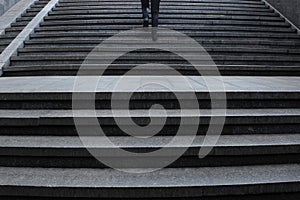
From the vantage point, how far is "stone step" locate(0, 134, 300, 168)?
353cm

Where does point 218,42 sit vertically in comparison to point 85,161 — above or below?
above

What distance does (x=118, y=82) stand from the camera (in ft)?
17.2

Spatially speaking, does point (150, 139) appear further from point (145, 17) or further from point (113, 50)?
point (145, 17)

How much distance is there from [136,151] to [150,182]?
1.50 ft

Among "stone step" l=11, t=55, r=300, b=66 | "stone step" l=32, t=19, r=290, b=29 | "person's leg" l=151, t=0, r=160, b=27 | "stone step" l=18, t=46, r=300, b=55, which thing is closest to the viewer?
"stone step" l=11, t=55, r=300, b=66

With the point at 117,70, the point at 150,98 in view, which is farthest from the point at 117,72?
the point at 150,98

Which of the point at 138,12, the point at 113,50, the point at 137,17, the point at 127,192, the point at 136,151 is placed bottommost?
the point at 127,192

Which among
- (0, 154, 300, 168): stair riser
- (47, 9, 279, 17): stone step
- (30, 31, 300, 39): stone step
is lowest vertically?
(0, 154, 300, 168): stair riser

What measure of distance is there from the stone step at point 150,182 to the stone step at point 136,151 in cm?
10

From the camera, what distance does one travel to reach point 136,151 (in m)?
3.56

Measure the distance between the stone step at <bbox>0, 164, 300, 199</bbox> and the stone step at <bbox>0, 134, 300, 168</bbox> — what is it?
0.10m

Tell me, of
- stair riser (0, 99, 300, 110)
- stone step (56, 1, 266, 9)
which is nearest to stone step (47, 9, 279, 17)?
stone step (56, 1, 266, 9)

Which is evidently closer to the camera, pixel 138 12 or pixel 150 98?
pixel 150 98

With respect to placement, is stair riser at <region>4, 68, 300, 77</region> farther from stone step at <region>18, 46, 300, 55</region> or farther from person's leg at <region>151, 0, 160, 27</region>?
person's leg at <region>151, 0, 160, 27</region>
